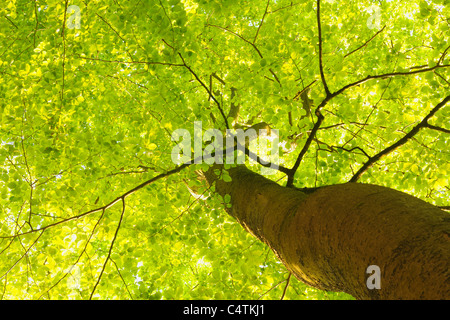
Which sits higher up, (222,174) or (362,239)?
(222,174)

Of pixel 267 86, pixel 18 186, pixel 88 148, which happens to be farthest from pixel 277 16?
pixel 18 186

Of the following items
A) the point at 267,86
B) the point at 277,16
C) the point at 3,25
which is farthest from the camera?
the point at 277,16

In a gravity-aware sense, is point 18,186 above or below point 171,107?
below

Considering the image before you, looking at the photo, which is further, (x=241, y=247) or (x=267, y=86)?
(x=241, y=247)

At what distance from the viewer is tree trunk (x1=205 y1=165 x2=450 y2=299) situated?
1008 mm

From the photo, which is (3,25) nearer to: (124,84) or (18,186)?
(124,84)

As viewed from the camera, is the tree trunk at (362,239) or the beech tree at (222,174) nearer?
the tree trunk at (362,239)

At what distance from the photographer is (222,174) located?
2.54 m

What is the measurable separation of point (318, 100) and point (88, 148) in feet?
7.56

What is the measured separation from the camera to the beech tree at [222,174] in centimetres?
137

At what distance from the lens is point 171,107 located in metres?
2.76

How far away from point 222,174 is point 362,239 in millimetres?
1448

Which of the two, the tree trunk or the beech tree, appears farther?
the beech tree

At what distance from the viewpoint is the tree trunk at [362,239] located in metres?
1.01
